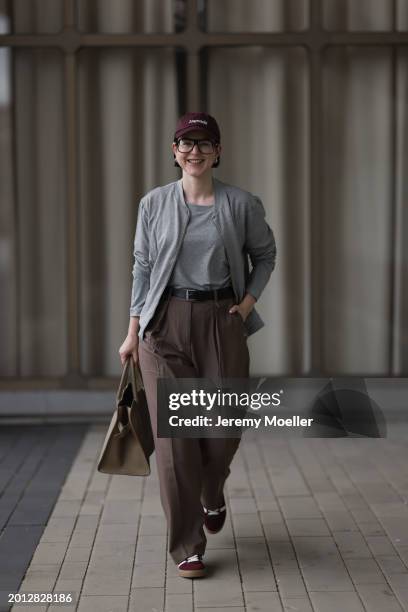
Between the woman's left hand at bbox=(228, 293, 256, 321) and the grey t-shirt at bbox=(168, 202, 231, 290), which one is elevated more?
the grey t-shirt at bbox=(168, 202, 231, 290)

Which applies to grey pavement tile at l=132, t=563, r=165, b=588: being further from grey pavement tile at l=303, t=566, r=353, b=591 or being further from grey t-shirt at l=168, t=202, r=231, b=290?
grey t-shirt at l=168, t=202, r=231, b=290

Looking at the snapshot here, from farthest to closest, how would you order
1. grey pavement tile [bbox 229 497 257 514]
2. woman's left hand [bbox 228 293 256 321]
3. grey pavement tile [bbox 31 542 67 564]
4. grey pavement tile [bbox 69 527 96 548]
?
grey pavement tile [bbox 229 497 257 514] < grey pavement tile [bbox 69 527 96 548] < grey pavement tile [bbox 31 542 67 564] < woman's left hand [bbox 228 293 256 321]

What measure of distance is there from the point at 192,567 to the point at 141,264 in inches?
53.6

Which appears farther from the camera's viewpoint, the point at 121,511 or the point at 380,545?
the point at 121,511

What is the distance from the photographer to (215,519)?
482 centimetres

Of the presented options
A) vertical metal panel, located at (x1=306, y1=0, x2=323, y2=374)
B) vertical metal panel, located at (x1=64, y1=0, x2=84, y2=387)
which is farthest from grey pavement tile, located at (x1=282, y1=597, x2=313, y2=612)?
vertical metal panel, located at (x1=64, y1=0, x2=84, y2=387)

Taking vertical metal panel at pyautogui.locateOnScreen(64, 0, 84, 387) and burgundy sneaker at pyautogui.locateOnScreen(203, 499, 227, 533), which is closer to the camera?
burgundy sneaker at pyautogui.locateOnScreen(203, 499, 227, 533)

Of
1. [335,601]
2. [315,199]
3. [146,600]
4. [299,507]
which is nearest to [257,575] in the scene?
[335,601]

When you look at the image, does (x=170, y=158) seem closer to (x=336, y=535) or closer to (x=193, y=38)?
(x=193, y=38)

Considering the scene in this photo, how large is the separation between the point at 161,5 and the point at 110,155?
4.02ft

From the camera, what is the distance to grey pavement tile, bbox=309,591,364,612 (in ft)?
12.9

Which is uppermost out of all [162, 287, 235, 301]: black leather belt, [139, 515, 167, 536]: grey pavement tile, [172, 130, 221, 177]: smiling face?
[172, 130, 221, 177]: smiling face

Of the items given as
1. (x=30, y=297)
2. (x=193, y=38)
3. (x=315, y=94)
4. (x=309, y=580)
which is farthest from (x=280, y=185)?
(x=309, y=580)

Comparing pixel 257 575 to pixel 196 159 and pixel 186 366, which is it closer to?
pixel 186 366
